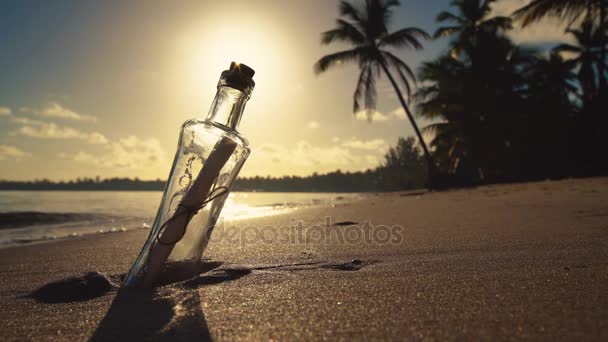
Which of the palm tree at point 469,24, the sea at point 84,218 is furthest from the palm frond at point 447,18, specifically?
the sea at point 84,218

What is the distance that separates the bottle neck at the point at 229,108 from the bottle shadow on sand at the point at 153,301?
446 millimetres

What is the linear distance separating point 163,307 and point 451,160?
1949cm

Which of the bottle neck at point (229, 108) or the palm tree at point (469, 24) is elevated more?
the palm tree at point (469, 24)

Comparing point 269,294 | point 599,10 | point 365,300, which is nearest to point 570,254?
point 365,300

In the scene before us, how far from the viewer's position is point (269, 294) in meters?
0.91

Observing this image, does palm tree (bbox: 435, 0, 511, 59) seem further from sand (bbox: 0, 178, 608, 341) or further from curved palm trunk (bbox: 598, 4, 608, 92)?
sand (bbox: 0, 178, 608, 341)

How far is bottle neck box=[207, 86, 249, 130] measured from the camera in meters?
1.11

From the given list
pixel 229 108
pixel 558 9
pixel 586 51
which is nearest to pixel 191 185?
pixel 229 108

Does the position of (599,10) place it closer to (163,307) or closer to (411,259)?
(411,259)

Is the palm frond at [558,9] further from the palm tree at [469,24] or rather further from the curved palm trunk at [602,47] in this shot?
the palm tree at [469,24]

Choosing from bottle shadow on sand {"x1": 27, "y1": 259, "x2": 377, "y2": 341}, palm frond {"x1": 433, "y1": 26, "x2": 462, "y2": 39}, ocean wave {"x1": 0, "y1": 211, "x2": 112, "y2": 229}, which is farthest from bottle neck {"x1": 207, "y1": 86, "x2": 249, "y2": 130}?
palm frond {"x1": 433, "y1": 26, "x2": 462, "y2": 39}

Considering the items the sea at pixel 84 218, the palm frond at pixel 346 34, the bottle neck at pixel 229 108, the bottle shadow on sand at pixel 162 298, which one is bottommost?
the sea at pixel 84 218

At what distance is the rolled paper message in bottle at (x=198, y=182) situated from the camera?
0.99m

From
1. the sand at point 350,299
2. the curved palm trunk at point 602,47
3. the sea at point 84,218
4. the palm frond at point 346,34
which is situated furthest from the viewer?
the palm frond at point 346,34
